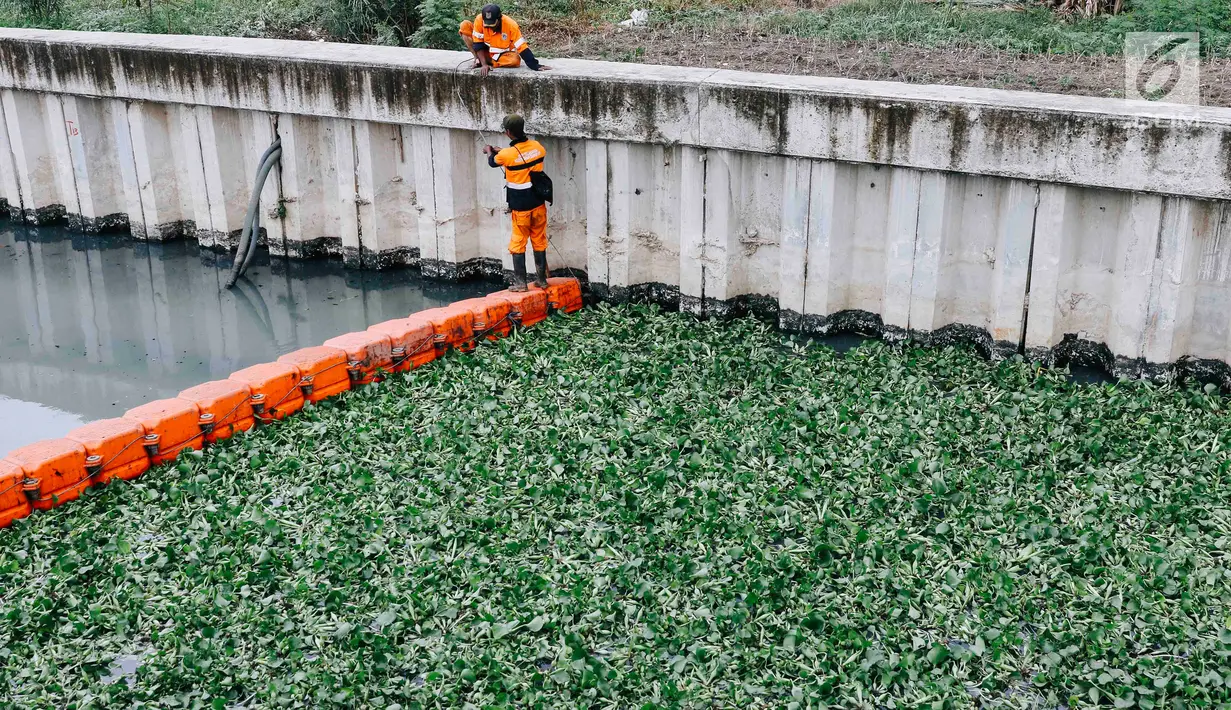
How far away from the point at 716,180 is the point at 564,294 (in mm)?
2003

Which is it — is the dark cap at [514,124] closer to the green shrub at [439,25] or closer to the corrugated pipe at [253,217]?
the corrugated pipe at [253,217]

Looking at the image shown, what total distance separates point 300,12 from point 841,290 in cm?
1019

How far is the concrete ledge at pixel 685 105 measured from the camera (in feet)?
32.6

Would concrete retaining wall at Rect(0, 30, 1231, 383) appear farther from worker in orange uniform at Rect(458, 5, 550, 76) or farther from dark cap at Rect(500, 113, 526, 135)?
dark cap at Rect(500, 113, 526, 135)

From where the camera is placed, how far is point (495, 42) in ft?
41.1

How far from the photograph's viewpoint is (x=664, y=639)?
691 cm

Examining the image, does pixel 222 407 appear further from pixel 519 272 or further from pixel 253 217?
pixel 253 217

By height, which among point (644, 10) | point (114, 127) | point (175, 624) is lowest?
point (175, 624)

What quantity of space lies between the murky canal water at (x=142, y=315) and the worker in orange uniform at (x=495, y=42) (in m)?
2.55

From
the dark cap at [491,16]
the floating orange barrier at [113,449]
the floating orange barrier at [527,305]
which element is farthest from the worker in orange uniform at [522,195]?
the floating orange barrier at [113,449]

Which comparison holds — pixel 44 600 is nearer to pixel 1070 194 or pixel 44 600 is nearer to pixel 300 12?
pixel 1070 194

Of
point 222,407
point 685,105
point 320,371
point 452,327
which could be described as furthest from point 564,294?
point 222,407

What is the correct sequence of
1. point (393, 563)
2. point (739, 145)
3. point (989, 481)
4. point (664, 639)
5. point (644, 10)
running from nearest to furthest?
point (664, 639) → point (393, 563) → point (989, 481) → point (739, 145) → point (644, 10)

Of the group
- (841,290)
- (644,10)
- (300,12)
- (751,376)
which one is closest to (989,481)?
(751,376)
